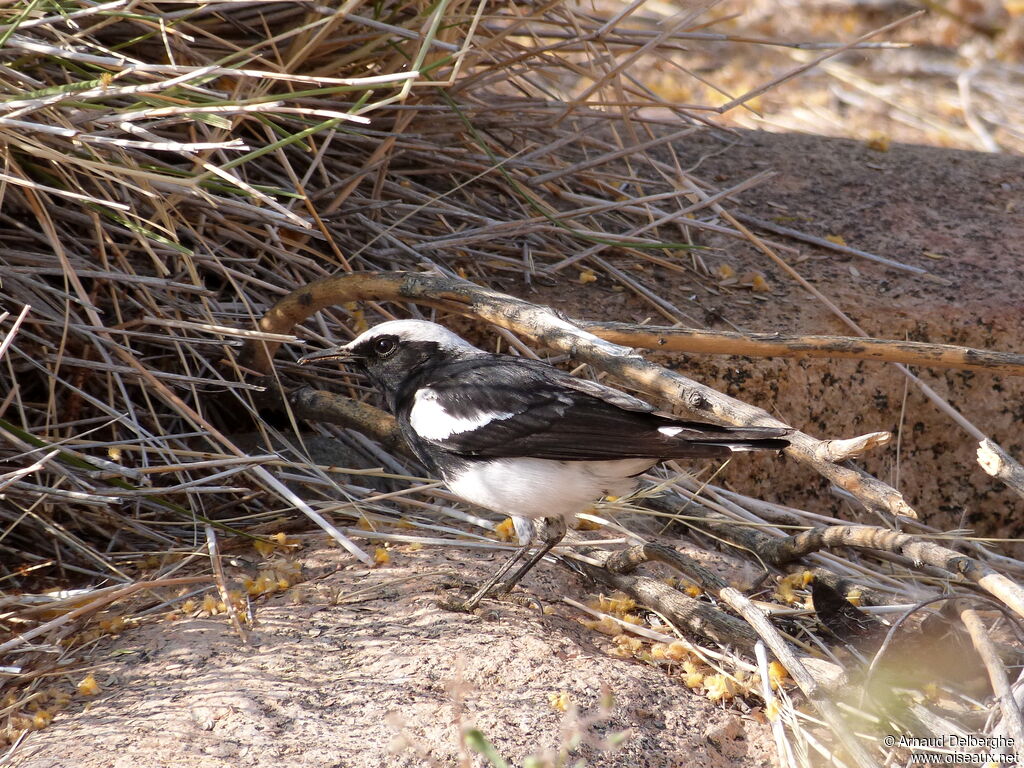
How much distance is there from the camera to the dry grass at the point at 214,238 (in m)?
2.96

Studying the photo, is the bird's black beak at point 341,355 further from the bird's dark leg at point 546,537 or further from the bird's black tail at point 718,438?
the bird's black tail at point 718,438

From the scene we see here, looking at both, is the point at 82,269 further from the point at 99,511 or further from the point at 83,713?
the point at 83,713

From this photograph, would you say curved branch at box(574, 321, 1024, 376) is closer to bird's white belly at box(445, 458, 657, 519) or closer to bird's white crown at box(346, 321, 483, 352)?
bird's white belly at box(445, 458, 657, 519)

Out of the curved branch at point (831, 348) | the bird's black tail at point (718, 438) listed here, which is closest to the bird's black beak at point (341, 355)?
the curved branch at point (831, 348)

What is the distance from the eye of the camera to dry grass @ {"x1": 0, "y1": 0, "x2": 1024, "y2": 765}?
9.71ft

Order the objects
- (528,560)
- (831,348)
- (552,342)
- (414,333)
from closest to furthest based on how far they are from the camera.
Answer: (831,348)
(552,342)
(528,560)
(414,333)

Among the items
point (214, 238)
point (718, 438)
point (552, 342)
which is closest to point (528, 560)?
point (552, 342)

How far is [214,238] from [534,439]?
1579mm

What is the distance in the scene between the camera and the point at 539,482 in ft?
9.85

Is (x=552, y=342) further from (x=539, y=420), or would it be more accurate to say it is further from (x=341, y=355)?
(x=341, y=355)

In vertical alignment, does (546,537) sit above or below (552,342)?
below

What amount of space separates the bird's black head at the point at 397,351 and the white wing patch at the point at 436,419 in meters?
0.19

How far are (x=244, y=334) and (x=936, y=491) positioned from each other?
9.58 feet

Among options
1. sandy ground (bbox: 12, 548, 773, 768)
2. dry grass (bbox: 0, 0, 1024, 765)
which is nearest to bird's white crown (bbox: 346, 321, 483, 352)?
dry grass (bbox: 0, 0, 1024, 765)
